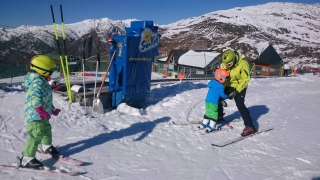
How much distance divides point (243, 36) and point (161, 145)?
103m

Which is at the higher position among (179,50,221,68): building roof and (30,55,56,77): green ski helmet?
(179,50,221,68): building roof

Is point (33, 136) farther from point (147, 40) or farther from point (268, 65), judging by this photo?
point (268, 65)

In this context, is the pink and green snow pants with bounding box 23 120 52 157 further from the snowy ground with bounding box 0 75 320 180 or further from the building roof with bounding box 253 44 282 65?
the building roof with bounding box 253 44 282 65

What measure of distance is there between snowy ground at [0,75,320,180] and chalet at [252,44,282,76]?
32476 millimetres

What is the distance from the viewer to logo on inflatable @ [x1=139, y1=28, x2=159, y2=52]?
816 cm

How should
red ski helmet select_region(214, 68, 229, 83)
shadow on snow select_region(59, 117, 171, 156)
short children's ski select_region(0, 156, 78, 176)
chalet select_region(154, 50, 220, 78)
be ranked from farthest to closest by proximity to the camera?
1. chalet select_region(154, 50, 220, 78)
2. red ski helmet select_region(214, 68, 229, 83)
3. shadow on snow select_region(59, 117, 171, 156)
4. short children's ski select_region(0, 156, 78, 176)

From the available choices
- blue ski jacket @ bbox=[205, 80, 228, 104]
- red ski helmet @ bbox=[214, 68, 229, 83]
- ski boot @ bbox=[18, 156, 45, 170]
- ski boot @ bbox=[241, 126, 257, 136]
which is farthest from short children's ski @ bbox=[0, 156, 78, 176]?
ski boot @ bbox=[241, 126, 257, 136]

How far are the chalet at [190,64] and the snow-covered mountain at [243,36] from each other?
23520 millimetres

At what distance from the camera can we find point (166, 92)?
35.3ft

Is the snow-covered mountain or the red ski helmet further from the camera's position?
the snow-covered mountain

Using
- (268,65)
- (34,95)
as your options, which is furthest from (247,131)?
(268,65)

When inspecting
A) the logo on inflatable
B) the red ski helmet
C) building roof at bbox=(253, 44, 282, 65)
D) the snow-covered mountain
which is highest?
the snow-covered mountain

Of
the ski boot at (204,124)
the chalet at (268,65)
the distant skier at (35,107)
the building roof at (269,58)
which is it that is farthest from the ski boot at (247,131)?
the building roof at (269,58)

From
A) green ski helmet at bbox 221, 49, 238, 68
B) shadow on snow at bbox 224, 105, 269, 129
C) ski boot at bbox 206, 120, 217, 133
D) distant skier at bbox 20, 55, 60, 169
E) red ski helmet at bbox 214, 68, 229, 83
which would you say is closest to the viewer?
distant skier at bbox 20, 55, 60, 169
